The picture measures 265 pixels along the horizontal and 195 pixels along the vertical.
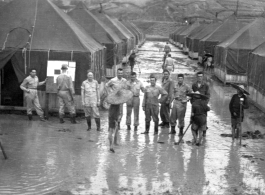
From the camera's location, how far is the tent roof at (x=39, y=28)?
1677 centimetres

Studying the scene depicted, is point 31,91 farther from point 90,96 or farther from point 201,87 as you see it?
point 201,87

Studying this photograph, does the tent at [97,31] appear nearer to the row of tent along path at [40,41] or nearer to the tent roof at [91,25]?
the tent roof at [91,25]

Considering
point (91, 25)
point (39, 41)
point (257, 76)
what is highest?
point (91, 25)

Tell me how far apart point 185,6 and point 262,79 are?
366ft

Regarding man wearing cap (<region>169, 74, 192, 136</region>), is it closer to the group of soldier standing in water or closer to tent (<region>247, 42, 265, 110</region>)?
the group of soldier standing in water

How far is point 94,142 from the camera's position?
12656 millimetres

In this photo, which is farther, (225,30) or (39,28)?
(225,30)

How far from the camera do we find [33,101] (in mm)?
15430

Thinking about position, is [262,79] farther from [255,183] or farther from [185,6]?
[185,6]

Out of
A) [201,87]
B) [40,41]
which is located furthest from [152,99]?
[40,41]

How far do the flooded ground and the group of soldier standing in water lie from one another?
391 millimetres

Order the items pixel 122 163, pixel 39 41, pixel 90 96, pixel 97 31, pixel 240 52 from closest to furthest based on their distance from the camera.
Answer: pixel 122 163 < pixel 90 96 < pixel 39 41 < pixel 240 52 < pixel 97 31

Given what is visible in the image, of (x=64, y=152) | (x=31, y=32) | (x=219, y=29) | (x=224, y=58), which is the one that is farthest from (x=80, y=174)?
(x=219, y=29)

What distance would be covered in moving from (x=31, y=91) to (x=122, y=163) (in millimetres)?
5759
